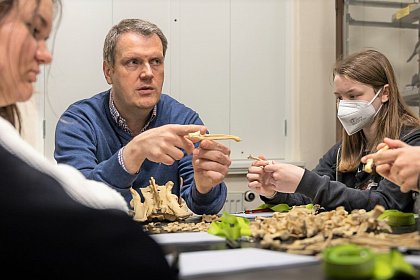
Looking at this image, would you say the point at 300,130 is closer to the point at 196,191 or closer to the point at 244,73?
the point at 244,73

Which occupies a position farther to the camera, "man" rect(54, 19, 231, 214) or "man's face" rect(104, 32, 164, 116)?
"man's face" rect(104, 32, 164, 116)

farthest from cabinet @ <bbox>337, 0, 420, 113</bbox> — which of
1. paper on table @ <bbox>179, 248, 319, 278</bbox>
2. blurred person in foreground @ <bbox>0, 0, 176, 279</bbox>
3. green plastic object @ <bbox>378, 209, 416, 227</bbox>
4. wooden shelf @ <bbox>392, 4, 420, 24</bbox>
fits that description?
blurred person in foreground @ <bbox>0, 0, 176, 279</bbox>

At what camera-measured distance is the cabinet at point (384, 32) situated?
127 inches

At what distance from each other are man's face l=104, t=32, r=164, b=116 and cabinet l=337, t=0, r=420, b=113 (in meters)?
1.55

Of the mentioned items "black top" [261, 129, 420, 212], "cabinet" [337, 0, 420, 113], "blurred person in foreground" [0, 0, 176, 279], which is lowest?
"black top" [261, 129, 420, 212]

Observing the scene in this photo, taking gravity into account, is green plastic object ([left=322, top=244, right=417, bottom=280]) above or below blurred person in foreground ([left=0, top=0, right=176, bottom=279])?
below

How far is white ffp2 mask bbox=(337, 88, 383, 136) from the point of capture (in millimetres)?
2191

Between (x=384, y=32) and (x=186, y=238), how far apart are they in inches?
101

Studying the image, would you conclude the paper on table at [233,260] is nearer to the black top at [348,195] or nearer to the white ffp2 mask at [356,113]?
the black top at [348,195]

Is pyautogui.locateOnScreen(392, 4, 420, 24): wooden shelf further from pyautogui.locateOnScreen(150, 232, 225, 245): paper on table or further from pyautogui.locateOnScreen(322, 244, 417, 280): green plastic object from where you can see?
pyautogui.locateOnScreen(322, 244, 417, 280): green plastic object

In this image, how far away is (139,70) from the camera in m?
2.19

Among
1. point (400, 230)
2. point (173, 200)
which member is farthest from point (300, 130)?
point (400, 230)

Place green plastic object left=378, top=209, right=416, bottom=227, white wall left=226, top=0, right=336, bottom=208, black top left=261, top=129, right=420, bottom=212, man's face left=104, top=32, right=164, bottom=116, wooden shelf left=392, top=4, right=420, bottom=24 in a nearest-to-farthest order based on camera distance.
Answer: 1. green plastic object left=378, top=209, right=416, bottom=227
2. black top left=261, top=129, right=420, bottom=212
3. man's face left=104, top=32, right=164, bottom=116
4. wooden shelf left=392, top=4, right=420, bottom=24
5. white wall left=226, top=0, right=336, bottom=208

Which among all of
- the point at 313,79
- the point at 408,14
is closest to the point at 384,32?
the point at 408,14
